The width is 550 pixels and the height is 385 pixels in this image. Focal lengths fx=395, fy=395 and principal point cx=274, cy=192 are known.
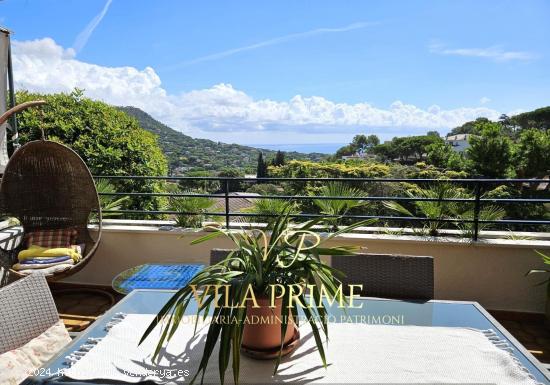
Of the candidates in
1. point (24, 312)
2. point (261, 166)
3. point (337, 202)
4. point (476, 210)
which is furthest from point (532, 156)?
point (24, 312)

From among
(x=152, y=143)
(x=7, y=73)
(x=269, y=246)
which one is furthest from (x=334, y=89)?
(x=269, y=246)

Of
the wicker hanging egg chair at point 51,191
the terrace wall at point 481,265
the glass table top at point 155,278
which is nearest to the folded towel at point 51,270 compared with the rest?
the wicker hanging egg chair at point 51,191

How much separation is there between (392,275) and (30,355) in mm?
1484

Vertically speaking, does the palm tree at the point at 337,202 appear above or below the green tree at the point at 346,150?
below

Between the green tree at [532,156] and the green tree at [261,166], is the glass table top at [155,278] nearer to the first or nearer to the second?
the green tree at [261,166]

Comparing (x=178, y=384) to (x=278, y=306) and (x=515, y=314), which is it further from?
(x=515, y=314)

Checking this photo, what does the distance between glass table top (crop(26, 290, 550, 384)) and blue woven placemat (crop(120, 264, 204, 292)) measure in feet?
2.37

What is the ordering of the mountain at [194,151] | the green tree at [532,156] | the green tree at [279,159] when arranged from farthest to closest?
the green tree at [532,156] < the green tree at [279,159] < the mountain at [194,151]

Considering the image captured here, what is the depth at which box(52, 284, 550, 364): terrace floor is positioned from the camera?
8.82 feet

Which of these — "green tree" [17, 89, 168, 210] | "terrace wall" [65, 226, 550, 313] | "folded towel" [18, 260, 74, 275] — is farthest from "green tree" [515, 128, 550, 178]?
"folded towel" [18, 260, 74, 275]

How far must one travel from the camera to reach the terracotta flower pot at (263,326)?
3.69ft

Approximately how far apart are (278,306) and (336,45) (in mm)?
8596

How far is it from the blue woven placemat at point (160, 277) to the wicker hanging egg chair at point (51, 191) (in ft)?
2.99

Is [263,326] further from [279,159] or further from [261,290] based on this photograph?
[279,159]
